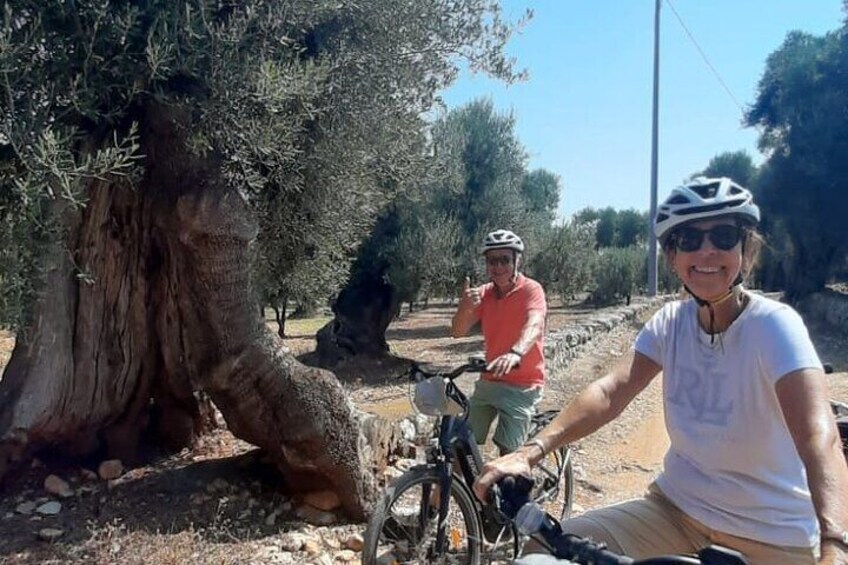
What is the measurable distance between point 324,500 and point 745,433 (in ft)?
11.1

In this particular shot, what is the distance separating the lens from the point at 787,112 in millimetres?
21750

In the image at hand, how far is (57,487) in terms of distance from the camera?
468 centimetres

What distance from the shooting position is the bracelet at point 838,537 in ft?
5.45

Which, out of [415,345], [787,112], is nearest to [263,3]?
[415,345]

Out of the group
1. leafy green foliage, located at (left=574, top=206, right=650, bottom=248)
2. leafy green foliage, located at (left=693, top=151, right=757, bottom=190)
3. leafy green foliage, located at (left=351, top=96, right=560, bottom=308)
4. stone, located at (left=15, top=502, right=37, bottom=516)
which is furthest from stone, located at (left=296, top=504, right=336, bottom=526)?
leafy green foliage, located at (left=574, top=206, right=650, bottom=248)

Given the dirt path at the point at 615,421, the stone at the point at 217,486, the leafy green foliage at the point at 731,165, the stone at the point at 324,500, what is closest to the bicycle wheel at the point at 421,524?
the stone at the point at 324,500

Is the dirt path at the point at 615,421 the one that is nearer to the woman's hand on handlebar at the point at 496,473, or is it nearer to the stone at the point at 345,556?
the woman's hand on handlebar at the point at 496,473

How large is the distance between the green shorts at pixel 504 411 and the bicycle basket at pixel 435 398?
670 millimetres

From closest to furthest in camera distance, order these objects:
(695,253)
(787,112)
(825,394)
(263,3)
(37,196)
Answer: (825,394) < (695,253) < (37,196) < (263,3) < (787,112)

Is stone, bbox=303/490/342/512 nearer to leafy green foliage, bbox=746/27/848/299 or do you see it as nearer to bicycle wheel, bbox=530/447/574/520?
bicycle wheel, bbox=530/447/574/520

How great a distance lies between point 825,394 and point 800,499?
34cm

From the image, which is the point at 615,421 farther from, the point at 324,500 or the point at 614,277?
the point at 614,277

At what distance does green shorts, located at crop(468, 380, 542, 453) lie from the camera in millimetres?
4812

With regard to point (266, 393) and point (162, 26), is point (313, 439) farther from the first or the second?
point (162, 26)
